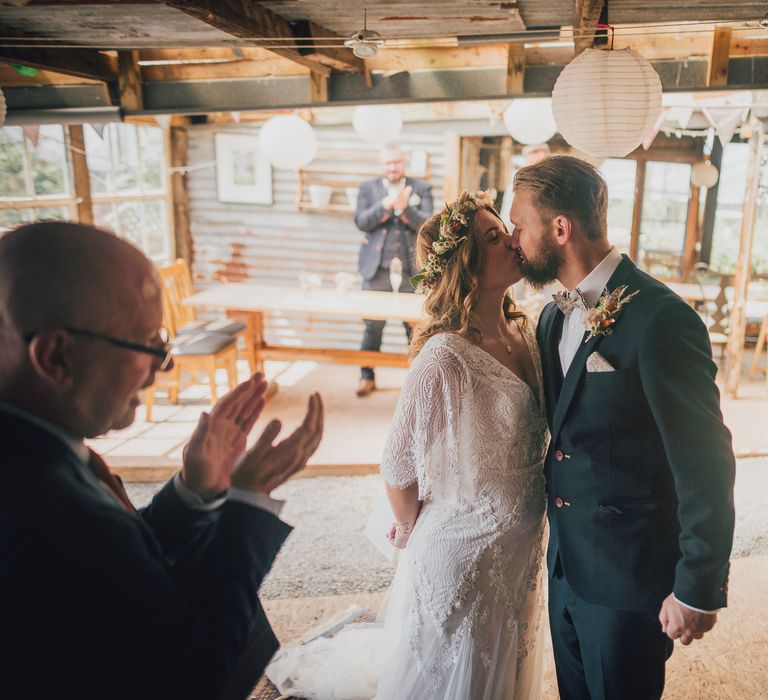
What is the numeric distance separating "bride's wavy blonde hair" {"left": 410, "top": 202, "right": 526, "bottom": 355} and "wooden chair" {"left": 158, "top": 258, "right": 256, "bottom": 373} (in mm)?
4177

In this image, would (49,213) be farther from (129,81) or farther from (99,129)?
(129,81)

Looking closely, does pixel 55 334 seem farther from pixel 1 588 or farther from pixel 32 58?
pixel 32 58

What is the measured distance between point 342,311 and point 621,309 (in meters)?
3.70

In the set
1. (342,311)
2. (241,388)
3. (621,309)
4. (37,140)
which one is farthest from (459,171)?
(241,388)

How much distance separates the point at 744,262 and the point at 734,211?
3.21 meters

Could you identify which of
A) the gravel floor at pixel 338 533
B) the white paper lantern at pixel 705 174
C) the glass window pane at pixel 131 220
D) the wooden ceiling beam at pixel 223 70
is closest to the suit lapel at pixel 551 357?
the gravel floor at pixel 338 533

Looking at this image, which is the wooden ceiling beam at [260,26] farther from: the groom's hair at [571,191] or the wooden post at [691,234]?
the wooden post at [691,234]

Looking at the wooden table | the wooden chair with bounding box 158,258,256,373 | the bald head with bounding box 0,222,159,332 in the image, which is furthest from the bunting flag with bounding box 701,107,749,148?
the bald head with bounding box 0,222,159,332

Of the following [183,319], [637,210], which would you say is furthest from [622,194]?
[183,319]

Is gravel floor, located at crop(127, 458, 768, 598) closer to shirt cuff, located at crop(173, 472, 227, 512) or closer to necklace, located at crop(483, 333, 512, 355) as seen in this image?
necklace, located at crop(483, 333, 512, 355)

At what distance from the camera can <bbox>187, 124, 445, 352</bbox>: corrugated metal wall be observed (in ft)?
24.9

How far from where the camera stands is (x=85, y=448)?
0.98 metres

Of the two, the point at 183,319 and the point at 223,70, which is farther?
the point at 183,319

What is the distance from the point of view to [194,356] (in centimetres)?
544
